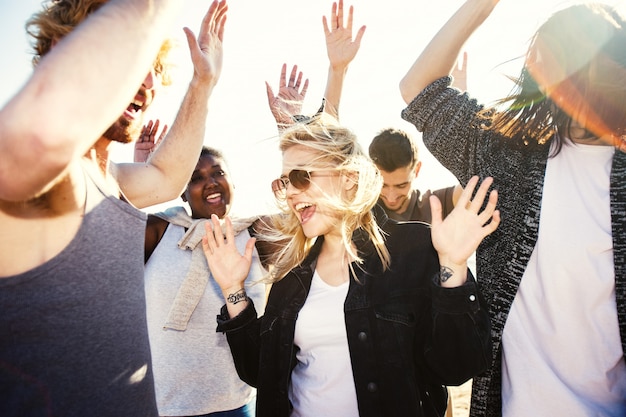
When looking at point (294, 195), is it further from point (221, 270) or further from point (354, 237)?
point (221, 270)

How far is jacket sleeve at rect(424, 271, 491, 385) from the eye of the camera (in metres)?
1.68

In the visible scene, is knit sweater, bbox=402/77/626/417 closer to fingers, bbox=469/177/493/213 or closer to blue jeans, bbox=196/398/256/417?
fingers, bbox=469/177/493/213

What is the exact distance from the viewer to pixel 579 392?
5.60 feet

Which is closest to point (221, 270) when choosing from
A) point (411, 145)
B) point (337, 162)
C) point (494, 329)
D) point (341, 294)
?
point (341, 294)

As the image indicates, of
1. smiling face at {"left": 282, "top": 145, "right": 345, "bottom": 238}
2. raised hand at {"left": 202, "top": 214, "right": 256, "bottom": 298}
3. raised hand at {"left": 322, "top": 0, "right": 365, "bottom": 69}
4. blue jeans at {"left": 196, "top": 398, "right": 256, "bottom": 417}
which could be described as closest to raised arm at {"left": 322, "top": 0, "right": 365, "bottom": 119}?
raised hand at {"left": 322, "top": 0, "right": 365, "bottom": 69}

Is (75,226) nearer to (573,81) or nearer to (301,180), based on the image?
(301,180)

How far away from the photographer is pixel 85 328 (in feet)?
4.05

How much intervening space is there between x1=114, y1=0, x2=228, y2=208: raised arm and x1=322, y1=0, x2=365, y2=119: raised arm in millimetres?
1157

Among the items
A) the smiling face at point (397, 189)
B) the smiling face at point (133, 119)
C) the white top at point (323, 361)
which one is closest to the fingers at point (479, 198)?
the white top at point (323, 361)

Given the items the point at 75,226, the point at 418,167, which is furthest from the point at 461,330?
the point at 418,167

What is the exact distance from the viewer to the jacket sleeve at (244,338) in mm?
2209

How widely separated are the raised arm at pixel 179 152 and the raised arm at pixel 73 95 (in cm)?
A: 121

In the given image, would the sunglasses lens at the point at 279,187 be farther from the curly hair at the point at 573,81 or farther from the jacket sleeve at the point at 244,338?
the curly hair at the point at 573,81

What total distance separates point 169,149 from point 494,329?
179cm
